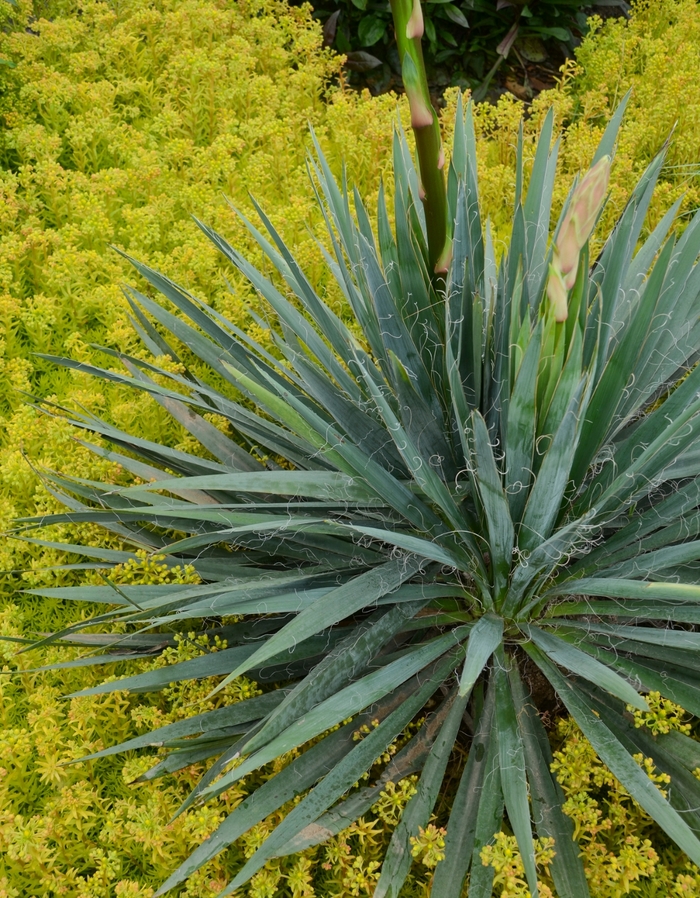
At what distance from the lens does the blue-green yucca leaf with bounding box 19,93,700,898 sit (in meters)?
1.61

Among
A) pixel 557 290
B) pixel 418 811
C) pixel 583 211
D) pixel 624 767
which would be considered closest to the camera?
pixel 583 211

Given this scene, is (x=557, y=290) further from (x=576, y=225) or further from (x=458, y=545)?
(x=458, y=545)

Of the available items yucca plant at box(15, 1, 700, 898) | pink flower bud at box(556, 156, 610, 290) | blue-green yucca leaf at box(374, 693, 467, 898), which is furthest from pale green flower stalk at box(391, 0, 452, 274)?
blue-green yucca leaf at box(374, 693, 467, 898)

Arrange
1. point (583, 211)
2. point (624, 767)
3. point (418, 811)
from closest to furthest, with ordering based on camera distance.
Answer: point (583, 211) → point (624, 767) → point (418, 811)

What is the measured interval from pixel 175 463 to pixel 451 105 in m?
2.65

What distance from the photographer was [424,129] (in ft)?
5.19

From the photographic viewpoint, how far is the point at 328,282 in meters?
3.40

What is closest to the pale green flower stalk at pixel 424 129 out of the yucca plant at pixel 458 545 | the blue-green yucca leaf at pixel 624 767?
the yucca plant at pixel 458 545

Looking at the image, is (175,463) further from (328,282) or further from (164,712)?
(328,282)

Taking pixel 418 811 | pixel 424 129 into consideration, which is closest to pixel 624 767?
pixel 418 811

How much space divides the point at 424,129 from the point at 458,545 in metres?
0.89

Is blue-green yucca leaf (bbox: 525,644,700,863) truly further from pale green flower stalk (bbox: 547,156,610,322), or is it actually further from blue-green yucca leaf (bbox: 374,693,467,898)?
pale green flower stalk (bbox: 547,156,610,322)

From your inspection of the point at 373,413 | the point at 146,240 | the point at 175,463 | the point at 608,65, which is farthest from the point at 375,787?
the point at 608,65

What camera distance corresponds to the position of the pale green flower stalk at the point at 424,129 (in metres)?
1.46
